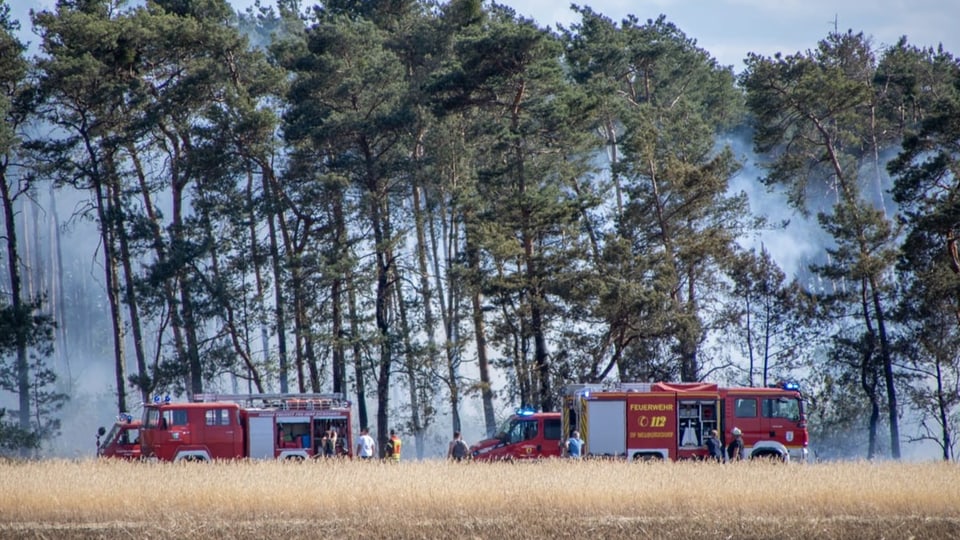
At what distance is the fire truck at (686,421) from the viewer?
97.0ft

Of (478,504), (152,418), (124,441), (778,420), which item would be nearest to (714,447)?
(778,420)

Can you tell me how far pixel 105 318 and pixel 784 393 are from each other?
6055cm

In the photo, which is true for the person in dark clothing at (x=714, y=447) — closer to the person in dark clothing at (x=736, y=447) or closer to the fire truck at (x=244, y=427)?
the person in dark clothing at (x=736, y=447)

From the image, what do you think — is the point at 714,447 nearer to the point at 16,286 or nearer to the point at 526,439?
the point at 526,439

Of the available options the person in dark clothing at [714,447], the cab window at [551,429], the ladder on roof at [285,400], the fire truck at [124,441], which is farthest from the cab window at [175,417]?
the person in dark clothing at [714,447]

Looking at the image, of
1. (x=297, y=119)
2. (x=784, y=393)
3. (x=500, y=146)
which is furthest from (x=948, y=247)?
(x=297, y=119)

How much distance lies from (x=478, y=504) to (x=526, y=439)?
413 inches

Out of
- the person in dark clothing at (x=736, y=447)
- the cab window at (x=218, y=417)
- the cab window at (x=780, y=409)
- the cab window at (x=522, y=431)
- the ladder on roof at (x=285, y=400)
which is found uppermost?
the ladder on roof at (x=285, y=400)

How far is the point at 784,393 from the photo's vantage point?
29.8 meters

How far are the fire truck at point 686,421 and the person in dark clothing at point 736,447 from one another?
909 millimetres

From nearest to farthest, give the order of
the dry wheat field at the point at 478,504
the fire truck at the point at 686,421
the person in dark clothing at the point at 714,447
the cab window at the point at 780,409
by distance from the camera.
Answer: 1. the dry wheat field at the point at 478,504
2. the person in dark clothing at the point at 714,447
3. the fire truck at the point at 686,421
4. the cab window at the point at 780,409

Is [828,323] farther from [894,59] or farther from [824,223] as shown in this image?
[894,59]

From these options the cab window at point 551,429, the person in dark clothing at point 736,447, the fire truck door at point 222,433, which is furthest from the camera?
the fire truck door at point 222,433

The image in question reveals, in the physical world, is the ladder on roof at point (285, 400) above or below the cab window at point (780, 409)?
above
